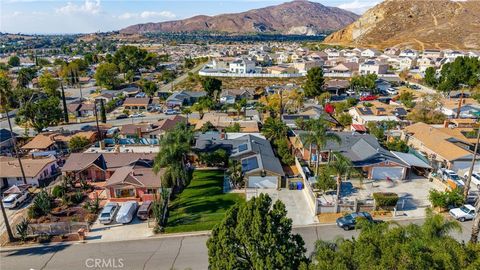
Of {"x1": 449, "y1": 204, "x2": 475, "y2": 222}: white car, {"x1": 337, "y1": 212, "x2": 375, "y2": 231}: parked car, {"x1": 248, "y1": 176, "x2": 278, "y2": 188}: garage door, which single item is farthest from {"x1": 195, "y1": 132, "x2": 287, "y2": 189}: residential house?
{"x1": 449, "y1": 204, "x2": 475, "y2": 222}: white car

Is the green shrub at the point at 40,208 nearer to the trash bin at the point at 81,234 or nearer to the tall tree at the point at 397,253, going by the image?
the trash bin at the point at 81,234

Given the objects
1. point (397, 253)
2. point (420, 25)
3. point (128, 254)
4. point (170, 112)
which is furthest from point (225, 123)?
point (420, 25)

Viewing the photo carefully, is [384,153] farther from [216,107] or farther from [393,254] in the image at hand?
[216,107]

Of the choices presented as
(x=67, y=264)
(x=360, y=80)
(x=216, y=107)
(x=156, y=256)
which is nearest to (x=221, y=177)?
(x=156, y=256)

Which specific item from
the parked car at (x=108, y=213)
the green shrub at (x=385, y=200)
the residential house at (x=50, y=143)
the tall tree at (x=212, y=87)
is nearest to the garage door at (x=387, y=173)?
the green shrub at (x=385, y=200)

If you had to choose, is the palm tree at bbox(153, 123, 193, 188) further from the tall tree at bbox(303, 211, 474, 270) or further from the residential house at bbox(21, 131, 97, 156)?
the residential house at bbox(21, 131, 97, 156)

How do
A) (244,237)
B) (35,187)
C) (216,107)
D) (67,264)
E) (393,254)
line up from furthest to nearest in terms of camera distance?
(216,107)
(35,187)
(67,264)
(244,237)
(393,254)
